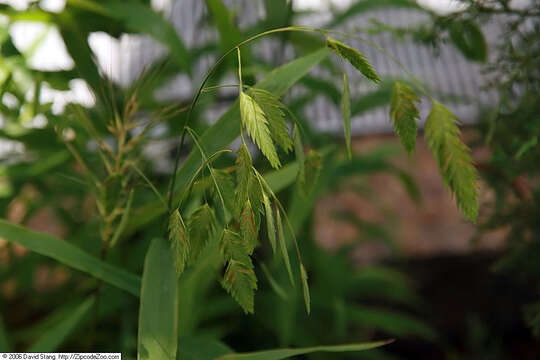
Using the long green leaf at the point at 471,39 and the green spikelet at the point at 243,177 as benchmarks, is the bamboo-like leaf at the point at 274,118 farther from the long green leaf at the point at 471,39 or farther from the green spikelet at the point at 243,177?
the long green leaf at the point at 471,39

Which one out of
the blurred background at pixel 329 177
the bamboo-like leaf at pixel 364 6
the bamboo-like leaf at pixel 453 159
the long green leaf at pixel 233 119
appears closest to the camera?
the bamboo-like leaf at pixel 453 159

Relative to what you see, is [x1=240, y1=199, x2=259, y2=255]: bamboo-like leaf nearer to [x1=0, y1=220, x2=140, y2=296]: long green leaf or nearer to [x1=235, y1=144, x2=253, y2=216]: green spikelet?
[x1=235, y1=144, x2=253, y2=216]: green spikelet

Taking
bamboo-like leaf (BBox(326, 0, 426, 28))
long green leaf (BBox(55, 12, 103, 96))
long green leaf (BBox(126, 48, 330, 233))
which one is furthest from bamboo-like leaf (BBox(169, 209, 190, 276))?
bamboo-like leaf (BBox(326, 0, 426, 28))

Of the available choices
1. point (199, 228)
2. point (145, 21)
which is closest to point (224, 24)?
point (145, 21)

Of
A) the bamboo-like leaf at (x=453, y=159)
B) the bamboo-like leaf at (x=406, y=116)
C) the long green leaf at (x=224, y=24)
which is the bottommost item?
the bamboo-like leaf at (x=453, y=159)

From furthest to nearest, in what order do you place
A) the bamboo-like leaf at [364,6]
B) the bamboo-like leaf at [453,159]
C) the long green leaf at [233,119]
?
the bamboo-like leaf at [364,6] < the long green leaf at [233,119] < the bamboo-like leaf at [453,159]

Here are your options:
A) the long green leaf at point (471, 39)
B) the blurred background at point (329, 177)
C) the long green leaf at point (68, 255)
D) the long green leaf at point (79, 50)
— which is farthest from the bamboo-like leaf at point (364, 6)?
the long green leaf at point (68, 255)

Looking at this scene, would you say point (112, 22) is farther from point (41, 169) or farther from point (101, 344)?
point (101, 344)

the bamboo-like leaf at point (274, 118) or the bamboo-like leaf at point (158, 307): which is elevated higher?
the bamboo-like leaf at point (274, 118)
